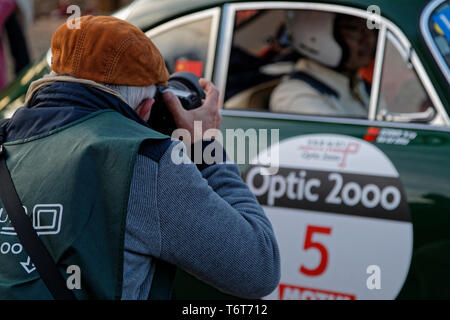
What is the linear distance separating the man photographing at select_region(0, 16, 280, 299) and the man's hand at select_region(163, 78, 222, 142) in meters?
0.08

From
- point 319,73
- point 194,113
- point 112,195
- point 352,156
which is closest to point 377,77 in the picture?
point 352,156

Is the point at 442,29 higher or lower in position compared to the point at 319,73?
higher

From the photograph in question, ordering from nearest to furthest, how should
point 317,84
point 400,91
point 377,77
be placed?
1. point 377,77
2. point 400,91
3. point 317,84

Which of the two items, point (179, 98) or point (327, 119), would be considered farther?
point (327, 119)

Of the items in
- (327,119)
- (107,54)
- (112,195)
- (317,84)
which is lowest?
(317,84)

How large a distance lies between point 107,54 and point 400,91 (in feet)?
5.45

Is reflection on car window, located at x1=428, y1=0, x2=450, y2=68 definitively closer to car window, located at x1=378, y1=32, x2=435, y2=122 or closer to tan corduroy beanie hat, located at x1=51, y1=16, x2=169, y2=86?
car window, located at x1=378, y1=32, x2=435, y2=122

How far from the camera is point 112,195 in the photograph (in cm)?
125

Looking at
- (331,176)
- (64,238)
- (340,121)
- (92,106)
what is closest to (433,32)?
(340,121)

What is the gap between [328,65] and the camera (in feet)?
10.2

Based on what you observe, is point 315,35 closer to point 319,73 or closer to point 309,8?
point 319,73

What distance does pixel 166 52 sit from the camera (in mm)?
2701

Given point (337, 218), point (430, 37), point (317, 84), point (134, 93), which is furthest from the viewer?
point (317, 84)

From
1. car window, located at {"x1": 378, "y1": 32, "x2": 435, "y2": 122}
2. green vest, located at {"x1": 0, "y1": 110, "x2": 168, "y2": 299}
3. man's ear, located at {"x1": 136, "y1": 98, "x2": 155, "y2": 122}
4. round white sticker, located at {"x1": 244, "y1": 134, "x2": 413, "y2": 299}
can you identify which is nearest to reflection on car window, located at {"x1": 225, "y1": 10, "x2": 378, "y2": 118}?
car window, located at {"x1": 378, "y1": 32, "x2": 435, "y2": 122}
